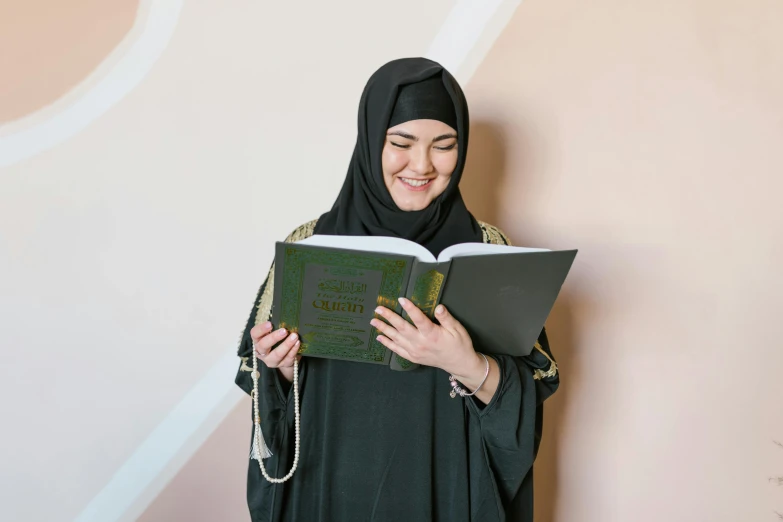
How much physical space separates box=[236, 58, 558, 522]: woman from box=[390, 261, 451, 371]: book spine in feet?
0.63

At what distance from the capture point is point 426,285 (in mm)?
1095

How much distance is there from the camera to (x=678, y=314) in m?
1.68

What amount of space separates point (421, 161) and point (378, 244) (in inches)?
9.8

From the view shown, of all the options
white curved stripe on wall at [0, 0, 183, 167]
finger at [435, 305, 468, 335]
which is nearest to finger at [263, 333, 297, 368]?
finger at [435, 305, 468, 335]

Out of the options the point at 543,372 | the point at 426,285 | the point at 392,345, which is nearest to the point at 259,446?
the point at 392,345

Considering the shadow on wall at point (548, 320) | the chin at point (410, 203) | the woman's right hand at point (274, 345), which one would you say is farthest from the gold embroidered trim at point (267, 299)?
the shadow on wall at point (548, 320)

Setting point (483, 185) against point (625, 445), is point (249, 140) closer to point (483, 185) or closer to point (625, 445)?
point (483, 185)

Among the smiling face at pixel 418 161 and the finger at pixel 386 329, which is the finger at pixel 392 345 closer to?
the finger at pixel 386 329

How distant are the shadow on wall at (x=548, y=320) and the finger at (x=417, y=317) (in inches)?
31.5

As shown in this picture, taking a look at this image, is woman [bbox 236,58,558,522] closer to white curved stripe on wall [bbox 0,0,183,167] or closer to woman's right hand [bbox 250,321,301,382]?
woman's right hand [bbox 250,321,301,382]

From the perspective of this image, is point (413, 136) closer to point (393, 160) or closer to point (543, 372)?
point (393, 160)

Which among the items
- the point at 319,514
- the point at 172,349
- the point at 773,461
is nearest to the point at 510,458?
the point at 319,514

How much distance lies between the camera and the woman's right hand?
114 cm

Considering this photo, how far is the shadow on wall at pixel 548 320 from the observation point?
5.98 ft
